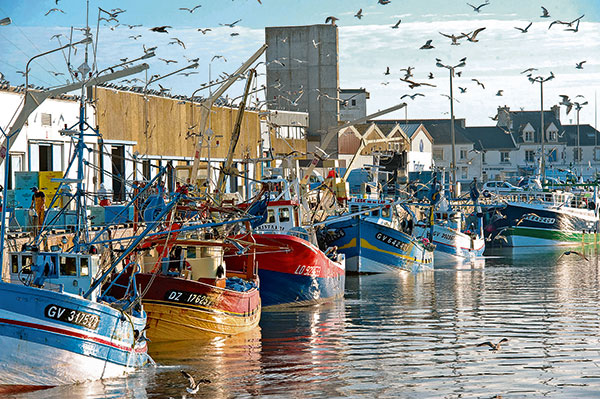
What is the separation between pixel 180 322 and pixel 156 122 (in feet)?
99.6

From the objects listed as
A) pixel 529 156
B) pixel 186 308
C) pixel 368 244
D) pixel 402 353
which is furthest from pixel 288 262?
pixel 529 156

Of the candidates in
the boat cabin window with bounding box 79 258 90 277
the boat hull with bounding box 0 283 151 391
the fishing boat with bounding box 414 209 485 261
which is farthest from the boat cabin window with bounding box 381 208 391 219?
the boat hull with bounding box 0 283 151 391

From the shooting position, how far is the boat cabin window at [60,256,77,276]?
843 inches

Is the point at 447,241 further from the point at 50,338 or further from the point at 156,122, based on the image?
the point at 50,338

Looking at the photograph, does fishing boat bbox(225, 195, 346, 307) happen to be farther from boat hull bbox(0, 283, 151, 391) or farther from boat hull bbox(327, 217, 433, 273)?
boat hull bbox(0, 283, 151, 391)

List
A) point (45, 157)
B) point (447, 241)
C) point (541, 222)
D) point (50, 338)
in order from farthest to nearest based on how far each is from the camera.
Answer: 1. point (541, 222)
2. point (447, 241)
3. point (45, 157)
4. point (50, 338)

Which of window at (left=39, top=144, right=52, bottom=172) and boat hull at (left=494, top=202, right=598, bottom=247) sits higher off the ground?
window at (left=39, top=144, right=52, bottom=172)

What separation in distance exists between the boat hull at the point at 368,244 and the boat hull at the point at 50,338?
2556 cm

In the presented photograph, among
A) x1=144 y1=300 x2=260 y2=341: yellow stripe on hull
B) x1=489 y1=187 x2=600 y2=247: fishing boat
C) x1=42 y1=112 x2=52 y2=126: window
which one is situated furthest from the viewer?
x1=489 y1=187 x2=600 y2=247: fishing boat

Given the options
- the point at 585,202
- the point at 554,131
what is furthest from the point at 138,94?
the point at 554,131

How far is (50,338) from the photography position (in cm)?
1952

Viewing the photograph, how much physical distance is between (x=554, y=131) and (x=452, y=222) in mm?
71733

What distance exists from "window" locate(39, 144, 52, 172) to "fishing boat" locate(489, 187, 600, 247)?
113 feet

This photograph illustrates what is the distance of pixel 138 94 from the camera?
52156mm
